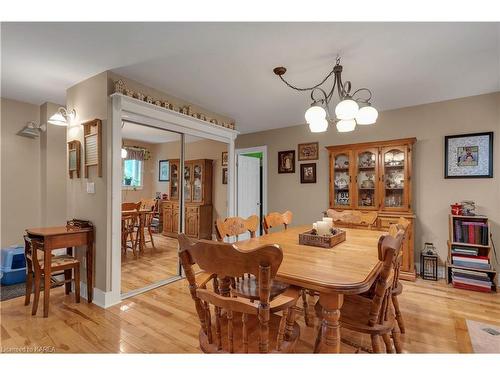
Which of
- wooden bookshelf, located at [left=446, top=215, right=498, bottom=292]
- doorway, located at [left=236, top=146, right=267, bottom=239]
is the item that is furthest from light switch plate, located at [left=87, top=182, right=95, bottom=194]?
wooden bookshelf, located at [left=446, top=215, right=498, bottom=292]

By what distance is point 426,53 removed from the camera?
2076 millimetres

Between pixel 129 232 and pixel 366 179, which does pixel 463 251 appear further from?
pixel 129 232

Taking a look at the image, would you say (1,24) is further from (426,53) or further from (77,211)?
(426,53)

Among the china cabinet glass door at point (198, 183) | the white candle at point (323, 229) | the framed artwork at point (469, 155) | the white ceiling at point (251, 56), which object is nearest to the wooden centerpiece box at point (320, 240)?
the white candle at point (323, 229)

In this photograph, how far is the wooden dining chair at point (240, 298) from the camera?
86 cm

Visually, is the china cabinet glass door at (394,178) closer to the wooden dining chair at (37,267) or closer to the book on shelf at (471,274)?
the book on shelf at (471,274)

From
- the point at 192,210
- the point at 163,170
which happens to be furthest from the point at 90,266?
the point at 192,210

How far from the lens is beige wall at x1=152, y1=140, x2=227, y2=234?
11.4ft

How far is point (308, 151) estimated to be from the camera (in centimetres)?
428

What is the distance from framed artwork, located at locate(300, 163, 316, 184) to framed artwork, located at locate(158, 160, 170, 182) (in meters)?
2.26

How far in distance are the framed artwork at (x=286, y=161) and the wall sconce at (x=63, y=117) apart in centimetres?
318

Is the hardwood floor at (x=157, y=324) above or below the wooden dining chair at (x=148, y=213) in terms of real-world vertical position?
below

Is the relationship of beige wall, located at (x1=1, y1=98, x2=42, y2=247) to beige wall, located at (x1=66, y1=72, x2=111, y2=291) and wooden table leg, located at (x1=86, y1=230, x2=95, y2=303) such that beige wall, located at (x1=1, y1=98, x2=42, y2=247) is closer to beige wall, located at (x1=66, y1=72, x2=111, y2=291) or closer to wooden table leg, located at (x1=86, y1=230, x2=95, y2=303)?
beige wall, located at (x1=66, y1=72, x2=111, y2=291)
